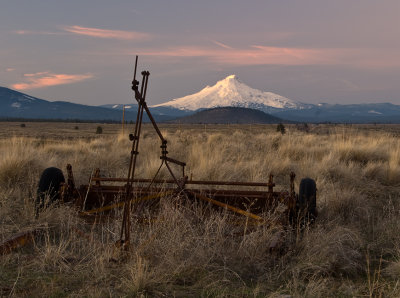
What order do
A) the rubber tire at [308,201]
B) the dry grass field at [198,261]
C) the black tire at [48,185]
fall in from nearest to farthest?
the dry grass field at [198,261]
the rubber tire at [308,201]
the black tire at [48,185]

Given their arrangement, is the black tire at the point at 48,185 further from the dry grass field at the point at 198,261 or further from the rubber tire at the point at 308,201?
the rubber tire at the point at 308,201

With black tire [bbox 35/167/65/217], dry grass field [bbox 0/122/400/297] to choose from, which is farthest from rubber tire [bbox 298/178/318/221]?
black tire [bbox 35/167/65/217]

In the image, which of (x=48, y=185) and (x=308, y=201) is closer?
(x=308, y=201)

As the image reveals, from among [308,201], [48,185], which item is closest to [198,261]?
[308,201]

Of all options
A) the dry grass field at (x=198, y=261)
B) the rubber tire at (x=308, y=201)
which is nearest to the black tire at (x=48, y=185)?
the dry grass field at (x=198, y=261)

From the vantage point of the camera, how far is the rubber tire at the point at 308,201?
4.79m

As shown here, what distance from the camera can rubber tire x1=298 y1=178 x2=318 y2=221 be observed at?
479 centimetres

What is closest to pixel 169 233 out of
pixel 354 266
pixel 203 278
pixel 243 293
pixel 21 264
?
pixel 203 278

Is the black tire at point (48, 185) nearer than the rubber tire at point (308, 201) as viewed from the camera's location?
No

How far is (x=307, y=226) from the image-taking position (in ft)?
14.8

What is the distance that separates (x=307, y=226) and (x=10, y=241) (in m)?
3.18

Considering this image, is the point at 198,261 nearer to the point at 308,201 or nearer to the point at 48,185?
the point at 308,201

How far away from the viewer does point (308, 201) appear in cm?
484

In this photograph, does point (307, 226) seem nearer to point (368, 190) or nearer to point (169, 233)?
point (169, 233)
